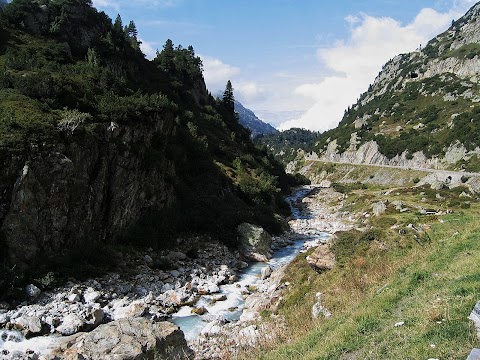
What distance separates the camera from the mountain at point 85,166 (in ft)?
88.7

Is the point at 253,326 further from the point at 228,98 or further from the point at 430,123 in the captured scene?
the point at 430,123

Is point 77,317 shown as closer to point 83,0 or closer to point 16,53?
point 16,53

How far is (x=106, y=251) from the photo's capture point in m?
30.5

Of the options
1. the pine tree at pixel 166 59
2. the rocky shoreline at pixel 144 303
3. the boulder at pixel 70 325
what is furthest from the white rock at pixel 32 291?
the pine tree at pixel 166 59

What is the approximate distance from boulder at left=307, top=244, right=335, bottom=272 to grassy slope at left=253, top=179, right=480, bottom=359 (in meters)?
0.57

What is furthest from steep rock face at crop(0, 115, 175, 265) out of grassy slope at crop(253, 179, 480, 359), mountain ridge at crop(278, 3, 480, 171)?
mountain ridge at crop(278, 3, 480, 171)

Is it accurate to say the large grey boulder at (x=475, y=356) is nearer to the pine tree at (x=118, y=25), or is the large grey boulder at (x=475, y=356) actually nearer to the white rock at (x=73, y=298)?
the white rock at (x=73, y=298)

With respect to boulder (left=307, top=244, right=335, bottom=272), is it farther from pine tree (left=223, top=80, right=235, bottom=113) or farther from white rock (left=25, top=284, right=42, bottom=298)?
pine tree (left=223, top=80, right=235, bottom=113)

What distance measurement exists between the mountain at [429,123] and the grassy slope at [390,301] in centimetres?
8164

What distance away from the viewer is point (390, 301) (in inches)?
476

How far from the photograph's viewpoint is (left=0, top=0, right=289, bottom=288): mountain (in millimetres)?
27031

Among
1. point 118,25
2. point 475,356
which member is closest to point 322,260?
point 475,356

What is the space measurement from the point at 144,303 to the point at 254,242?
1801 centimetres

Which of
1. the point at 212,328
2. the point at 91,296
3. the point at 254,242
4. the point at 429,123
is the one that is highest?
the point at 429,123
